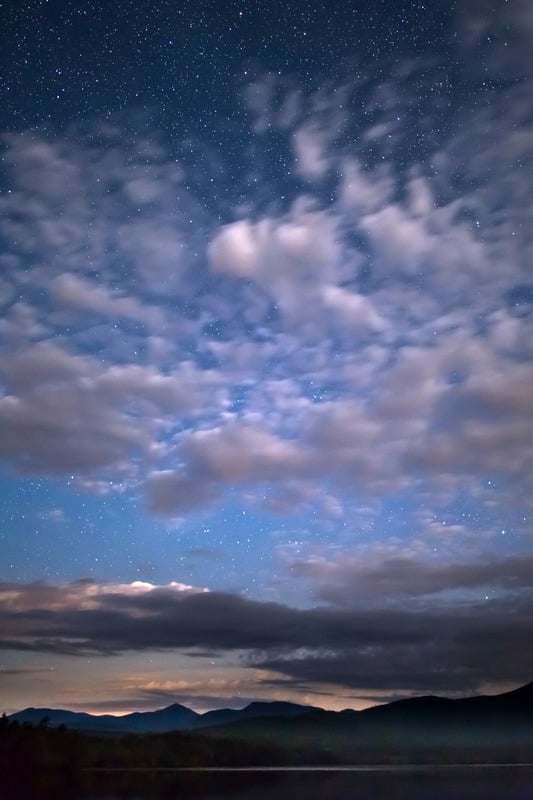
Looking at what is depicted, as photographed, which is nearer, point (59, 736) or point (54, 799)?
point (54, 799)

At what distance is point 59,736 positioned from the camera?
199875 millimetres

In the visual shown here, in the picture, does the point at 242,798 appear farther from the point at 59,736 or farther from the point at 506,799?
the point at 59,736

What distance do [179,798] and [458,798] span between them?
35137 mm

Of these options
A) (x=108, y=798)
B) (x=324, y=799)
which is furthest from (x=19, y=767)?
(x=324, y=799)

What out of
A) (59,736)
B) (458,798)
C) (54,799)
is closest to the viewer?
(54,799)

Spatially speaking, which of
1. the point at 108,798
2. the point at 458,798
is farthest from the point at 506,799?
the point at 108,798

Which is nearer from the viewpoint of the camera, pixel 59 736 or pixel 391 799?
pixel 391 799

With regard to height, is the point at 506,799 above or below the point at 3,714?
below

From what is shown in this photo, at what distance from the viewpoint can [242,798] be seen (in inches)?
3910

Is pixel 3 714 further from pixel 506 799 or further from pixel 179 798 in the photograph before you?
pixel 506 799

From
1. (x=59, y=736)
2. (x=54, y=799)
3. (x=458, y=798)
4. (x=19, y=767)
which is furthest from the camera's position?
(x=59, y=736)

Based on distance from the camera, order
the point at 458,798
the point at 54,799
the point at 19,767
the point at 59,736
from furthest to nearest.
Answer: the point at 59,736 < the point at 19,767 < the point at 458,798 < the point at 54,799

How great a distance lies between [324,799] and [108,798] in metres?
27.1

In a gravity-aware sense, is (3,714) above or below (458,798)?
above
